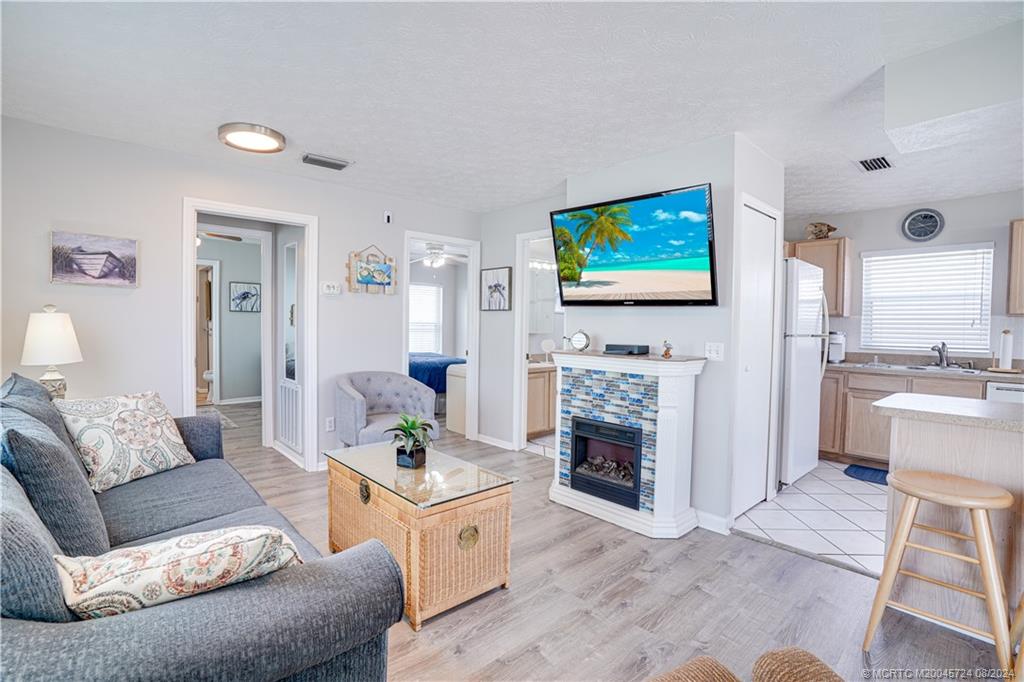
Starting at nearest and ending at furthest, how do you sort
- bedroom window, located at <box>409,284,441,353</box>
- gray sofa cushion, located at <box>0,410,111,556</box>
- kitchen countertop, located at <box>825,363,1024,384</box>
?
1. gray sofa cushion, located at <box>0,410,111,556</box>
2. kitchen countertop, located at <box>825,363,1024,384</box>
3. bedroom window, located at <box>409,284,441,353</box>

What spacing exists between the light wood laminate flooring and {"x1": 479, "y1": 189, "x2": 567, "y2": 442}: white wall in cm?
201

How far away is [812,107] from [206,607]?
3239mm

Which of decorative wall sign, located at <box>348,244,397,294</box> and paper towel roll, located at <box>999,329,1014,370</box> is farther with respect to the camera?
decorative wall sign, located at <box>348,244,397,294</box>

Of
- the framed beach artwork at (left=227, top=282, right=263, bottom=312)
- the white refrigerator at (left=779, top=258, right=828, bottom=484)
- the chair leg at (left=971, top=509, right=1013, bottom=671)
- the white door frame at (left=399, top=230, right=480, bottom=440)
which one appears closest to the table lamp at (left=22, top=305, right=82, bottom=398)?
the white door frame at (left=399, top=230, right=480, bottom=440)

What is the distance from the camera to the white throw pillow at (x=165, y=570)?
909 mm

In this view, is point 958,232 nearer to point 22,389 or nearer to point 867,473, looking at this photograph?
point 867,473

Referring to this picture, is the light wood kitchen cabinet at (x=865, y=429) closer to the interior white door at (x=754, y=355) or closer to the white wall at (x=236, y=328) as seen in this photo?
the interior white door at (x=754, y=355)

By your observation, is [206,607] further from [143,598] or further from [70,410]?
[70,410]

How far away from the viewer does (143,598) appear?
3.05 ft

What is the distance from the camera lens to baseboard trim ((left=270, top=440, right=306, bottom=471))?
423 centimetres

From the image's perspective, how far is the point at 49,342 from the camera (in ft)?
8.82

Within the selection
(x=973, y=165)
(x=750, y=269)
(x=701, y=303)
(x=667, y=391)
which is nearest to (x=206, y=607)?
(x=667, y=391)

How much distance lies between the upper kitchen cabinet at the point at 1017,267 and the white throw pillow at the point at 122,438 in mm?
6017

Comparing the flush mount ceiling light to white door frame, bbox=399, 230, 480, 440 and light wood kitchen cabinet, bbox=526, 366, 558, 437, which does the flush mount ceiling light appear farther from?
light wood kitchen cabinet, bbox=526, 366, 558, 437
